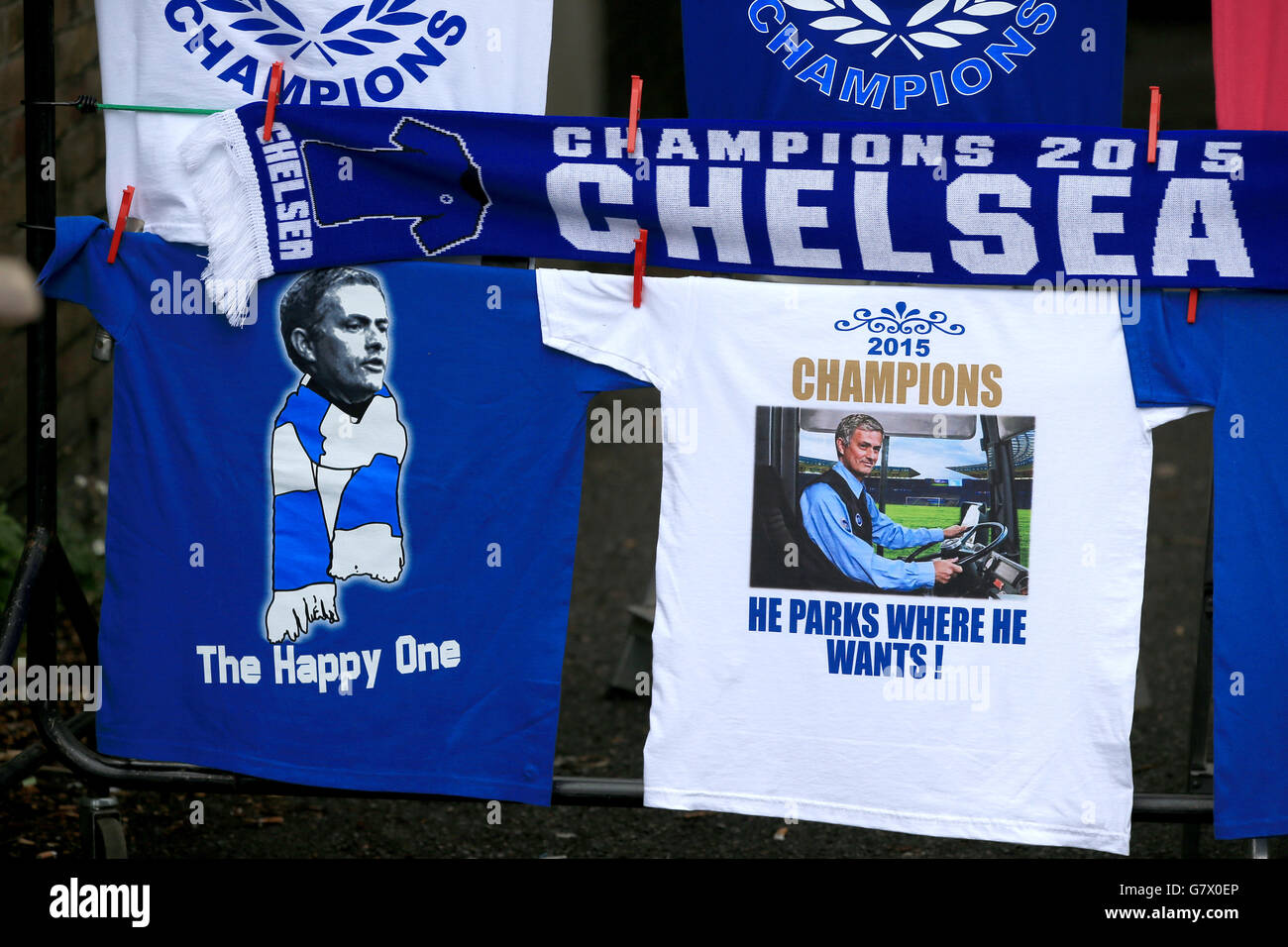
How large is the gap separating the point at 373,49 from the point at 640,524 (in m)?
5.06

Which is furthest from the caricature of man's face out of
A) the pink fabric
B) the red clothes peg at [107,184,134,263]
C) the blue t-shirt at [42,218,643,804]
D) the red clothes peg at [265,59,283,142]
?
the pink fabric

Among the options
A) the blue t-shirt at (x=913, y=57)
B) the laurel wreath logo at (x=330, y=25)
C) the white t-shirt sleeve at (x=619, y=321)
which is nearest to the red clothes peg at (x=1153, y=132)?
the blue t-shirt at (x=913, y=57)

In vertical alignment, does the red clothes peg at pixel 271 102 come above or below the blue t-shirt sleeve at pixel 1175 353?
above

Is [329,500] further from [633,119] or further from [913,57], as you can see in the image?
[913,57]

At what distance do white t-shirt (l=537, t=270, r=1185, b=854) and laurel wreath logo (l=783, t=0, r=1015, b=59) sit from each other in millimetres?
654

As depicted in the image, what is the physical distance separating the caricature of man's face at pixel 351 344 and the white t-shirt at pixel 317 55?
532 millimetres

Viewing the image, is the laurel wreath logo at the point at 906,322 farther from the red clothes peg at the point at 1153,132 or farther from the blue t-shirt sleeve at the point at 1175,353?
the red clothes peg at the point at 1153,132

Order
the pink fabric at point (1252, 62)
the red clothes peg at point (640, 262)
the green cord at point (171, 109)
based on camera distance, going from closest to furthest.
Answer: the pink fabric at point (1252, 62), the red clothes peg at point (640, 262), the green cord at point (171, 109)

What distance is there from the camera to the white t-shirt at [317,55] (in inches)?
136

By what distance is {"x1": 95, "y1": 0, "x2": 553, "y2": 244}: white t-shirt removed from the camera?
3457mm

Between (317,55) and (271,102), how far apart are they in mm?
189

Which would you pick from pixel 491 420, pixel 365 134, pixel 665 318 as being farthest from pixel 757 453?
pixel 365 134

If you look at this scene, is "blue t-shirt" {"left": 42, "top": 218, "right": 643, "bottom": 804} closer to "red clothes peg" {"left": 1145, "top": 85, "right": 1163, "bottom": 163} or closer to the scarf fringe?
the scarf fringe
